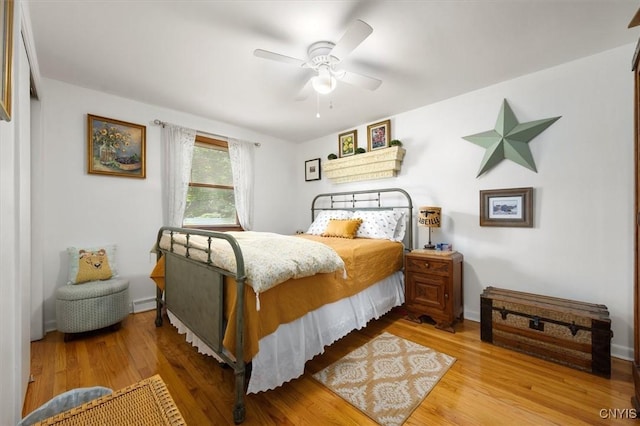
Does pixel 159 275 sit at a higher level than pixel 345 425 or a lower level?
higher

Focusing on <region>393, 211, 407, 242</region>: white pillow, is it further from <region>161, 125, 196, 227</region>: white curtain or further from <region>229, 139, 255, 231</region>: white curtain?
<region>161, 125, 196, 227</region>: white curtain

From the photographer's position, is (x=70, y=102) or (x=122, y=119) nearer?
(x=70, y=102)

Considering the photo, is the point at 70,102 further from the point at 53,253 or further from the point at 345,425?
the point at 345,425

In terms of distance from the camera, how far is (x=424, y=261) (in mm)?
2699

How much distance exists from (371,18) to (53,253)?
3592 mm

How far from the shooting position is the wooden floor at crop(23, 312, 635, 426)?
150 centimetres

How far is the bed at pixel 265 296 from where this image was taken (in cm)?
149

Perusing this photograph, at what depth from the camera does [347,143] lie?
4047 mm

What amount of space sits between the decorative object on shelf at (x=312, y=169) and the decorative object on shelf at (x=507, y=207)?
257 centimetres

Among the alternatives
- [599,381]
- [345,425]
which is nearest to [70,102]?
[345,425]

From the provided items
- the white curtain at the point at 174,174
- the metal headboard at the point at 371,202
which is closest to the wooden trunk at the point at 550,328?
the metal headboard at the point at 371,202

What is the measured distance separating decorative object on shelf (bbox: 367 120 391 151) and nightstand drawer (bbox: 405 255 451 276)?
165 centimetres

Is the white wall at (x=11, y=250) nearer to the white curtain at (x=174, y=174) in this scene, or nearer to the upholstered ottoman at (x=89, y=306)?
the upholstered ottoman at (x=89, y=306)

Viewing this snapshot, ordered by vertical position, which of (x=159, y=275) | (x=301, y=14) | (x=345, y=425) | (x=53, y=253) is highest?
(x=301, y=14)
